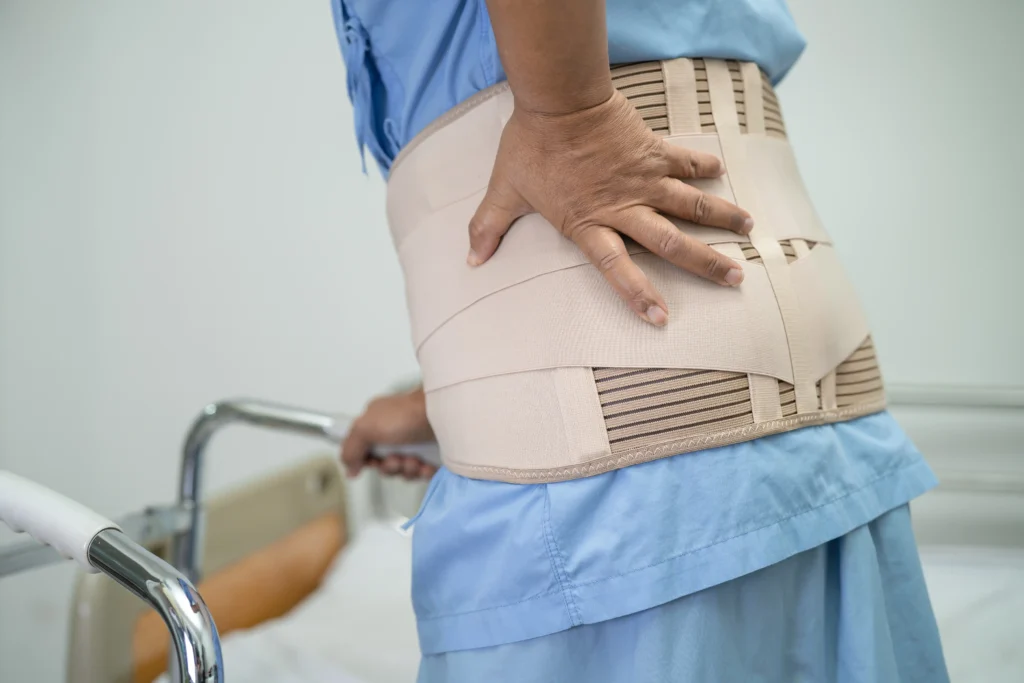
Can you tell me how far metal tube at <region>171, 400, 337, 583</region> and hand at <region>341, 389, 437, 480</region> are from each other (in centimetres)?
5

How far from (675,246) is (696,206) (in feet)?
0.13

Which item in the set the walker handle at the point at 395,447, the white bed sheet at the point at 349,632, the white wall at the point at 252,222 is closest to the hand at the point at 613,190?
the walker handle at the point at 395,447

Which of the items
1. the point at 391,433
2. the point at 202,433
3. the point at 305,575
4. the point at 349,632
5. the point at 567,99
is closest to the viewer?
the point at 567,99

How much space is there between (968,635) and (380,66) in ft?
3.97

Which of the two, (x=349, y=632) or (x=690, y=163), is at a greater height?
(x=690, y=163)

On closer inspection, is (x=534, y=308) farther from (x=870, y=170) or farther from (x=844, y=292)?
(x=870, y=170)

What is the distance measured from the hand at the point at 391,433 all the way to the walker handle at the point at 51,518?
348mm

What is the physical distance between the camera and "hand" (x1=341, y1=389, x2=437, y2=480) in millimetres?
883

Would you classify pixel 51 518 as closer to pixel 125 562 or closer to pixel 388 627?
pixel 125 562

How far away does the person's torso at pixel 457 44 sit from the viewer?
0.53m

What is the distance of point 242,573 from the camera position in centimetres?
151

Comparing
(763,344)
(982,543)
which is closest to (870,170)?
(982,543)

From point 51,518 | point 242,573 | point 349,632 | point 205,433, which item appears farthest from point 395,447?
point 242,573

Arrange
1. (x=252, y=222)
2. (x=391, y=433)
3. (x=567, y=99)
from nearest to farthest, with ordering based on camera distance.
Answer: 1. (x=567, y=99)
2. (x=391, y=433)
3. (x=252, y=222)
